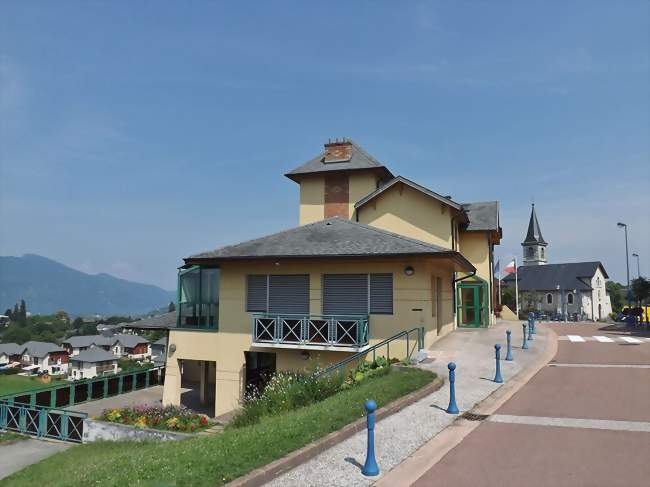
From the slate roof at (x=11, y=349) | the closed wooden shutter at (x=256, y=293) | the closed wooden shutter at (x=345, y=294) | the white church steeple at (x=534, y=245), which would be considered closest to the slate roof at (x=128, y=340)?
the slate roof at (x=11, y=349)

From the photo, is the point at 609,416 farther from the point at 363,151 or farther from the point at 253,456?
the point at 363,151

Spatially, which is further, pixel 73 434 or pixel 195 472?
pixel 73 434

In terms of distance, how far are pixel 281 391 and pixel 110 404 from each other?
12.8 m

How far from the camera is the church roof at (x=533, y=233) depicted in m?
100

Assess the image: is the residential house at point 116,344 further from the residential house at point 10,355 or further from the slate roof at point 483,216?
the slate roof at point 483,216

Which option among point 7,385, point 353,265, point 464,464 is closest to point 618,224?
point 353,265

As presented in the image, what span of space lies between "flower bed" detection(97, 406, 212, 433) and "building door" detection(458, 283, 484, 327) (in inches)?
624

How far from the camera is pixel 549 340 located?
2122 centimetres

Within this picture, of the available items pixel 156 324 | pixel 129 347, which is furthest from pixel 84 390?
pixel 129 347

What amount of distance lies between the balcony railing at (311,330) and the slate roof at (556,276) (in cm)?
7197

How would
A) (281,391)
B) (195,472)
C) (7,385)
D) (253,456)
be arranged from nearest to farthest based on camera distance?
1. (195,472)
2. (253,456)
3. (281,391)
4. (7,385)

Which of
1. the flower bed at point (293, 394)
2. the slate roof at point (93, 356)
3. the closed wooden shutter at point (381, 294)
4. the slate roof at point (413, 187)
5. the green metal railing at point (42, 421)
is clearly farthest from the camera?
the slate roof at point (93, 356)

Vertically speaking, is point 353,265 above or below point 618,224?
below

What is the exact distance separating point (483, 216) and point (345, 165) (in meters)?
8.28
